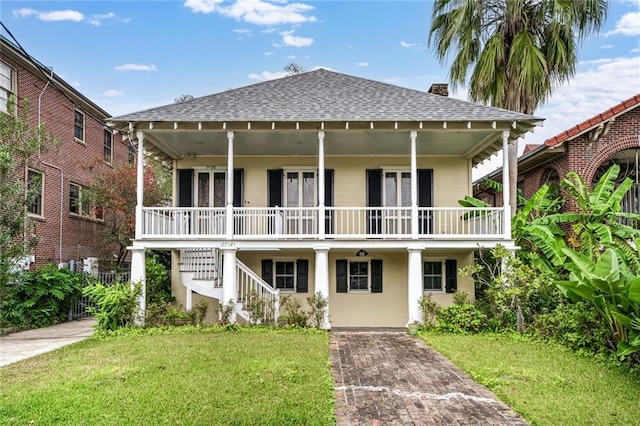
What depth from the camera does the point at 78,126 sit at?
19.0 meters

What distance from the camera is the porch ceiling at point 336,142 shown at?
12.7 meters

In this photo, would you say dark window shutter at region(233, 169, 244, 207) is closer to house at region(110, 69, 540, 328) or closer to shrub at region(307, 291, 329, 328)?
house at region(110, 69, 540, 328)

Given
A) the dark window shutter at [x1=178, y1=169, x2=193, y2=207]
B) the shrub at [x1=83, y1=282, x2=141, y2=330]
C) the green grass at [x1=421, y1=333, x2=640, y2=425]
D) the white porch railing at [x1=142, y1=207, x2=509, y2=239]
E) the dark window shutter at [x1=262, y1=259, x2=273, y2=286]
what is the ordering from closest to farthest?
the green grass at [x1=421, y1=333, x2=640, y2=425] → the shrub at [x1=83, y1=282, x2=141, y2=330] → the white porch railing at [x1=142, y1=207, x2=509, y2=239] → the dark window shutter at [x1=262, y1=259, x2=273, y2=286] → the dark window shutter at [x1=178, y1=169, x2=193, y2=207]

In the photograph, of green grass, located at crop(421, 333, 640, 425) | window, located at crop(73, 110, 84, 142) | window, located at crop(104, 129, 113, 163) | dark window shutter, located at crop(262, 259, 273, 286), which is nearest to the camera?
green grass, located at crop(421, 333, 640, 425)

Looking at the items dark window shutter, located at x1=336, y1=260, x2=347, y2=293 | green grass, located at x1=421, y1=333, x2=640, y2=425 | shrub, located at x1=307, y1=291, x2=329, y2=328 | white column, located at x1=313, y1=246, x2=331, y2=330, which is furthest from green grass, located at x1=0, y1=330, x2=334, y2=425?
dark window shutter, located at x1=336, y1=260, x2=347, y2=293

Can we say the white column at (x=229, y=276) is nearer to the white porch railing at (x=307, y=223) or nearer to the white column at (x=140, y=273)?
the white porch railing at (x=307, y=223)

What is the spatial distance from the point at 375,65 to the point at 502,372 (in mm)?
21104

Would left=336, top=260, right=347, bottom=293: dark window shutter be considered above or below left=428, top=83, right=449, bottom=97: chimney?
below

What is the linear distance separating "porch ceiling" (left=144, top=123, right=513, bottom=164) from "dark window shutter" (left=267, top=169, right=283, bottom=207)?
604 millimetres

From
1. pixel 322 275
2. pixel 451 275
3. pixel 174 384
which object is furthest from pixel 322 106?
pixel 174 384

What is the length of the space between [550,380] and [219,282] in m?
8.51

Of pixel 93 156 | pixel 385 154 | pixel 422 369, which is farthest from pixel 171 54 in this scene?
pixel 422 369

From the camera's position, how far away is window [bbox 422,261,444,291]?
48.2ft

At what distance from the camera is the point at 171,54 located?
22047mm
